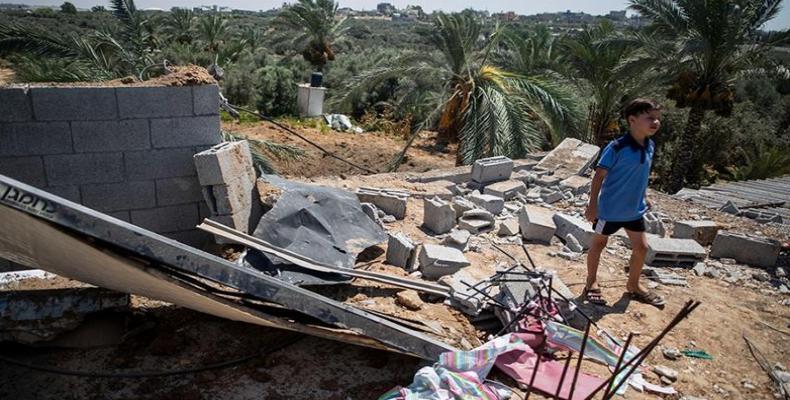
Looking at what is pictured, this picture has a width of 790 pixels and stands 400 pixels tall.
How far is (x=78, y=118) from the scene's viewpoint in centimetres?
452

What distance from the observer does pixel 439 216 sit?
226 inches

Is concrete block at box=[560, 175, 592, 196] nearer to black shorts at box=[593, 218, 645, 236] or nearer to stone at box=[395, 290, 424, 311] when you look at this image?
black shorts at box=[593, 218, 645, 236]

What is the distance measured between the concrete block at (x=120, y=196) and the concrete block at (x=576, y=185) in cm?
556

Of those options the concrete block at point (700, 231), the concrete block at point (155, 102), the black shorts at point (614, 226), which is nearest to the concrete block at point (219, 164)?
the concrete block at point (155, 102)

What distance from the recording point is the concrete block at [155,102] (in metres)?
4.62

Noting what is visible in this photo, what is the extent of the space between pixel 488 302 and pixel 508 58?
15786 mm

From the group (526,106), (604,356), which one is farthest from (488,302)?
(526,106)

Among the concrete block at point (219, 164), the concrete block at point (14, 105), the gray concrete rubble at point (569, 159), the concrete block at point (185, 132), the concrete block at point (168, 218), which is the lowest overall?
the concrete block at point (168, 218)

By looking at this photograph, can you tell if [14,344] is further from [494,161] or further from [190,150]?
[494,161]

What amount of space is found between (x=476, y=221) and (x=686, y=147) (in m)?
9.69

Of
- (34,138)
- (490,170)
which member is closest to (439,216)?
(490,170)

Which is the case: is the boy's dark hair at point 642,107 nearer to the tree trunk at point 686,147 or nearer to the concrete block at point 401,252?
the concrete block at point 401,252

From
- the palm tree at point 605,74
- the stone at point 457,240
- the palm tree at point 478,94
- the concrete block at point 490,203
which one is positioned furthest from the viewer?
the palm tree at point 605,74

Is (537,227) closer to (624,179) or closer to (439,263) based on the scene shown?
(439,263)
